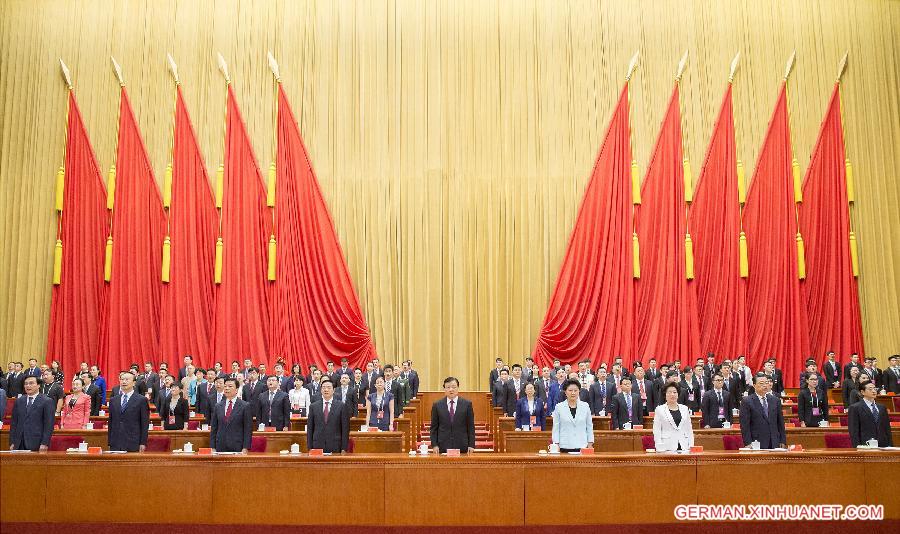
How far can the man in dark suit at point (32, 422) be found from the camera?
619 centimetres

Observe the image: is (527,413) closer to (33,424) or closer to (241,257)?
(33,424)

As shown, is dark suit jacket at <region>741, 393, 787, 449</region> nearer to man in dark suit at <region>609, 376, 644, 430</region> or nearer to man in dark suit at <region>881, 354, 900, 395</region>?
man in dark suit at <region>609, 376, 644, 430</region>

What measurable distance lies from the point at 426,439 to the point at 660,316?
5213 millimetres

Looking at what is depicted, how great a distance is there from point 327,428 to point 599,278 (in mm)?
8109

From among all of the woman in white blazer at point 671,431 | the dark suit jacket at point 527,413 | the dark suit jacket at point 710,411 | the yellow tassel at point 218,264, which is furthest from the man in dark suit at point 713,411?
the yellow tassel at point 218,264

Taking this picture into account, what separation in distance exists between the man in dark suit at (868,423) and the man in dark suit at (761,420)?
0.59 meters

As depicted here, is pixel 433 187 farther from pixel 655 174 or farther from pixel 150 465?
pixel 150 465

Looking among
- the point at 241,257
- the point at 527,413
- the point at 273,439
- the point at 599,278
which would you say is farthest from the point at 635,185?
the point at 273,439

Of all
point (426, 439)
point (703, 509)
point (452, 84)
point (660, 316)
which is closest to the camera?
point (703, 509)

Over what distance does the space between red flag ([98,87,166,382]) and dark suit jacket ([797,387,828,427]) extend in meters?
10.2

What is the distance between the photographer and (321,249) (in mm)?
13672

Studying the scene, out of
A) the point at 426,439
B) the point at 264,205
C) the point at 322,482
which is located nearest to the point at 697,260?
the point at 426,439

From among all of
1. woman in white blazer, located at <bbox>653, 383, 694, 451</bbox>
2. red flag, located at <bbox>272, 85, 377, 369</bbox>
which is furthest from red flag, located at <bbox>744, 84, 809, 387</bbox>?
woman in white blazer, located at <bbox>653, 383, 694, 451</bbox>

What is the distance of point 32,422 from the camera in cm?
620
